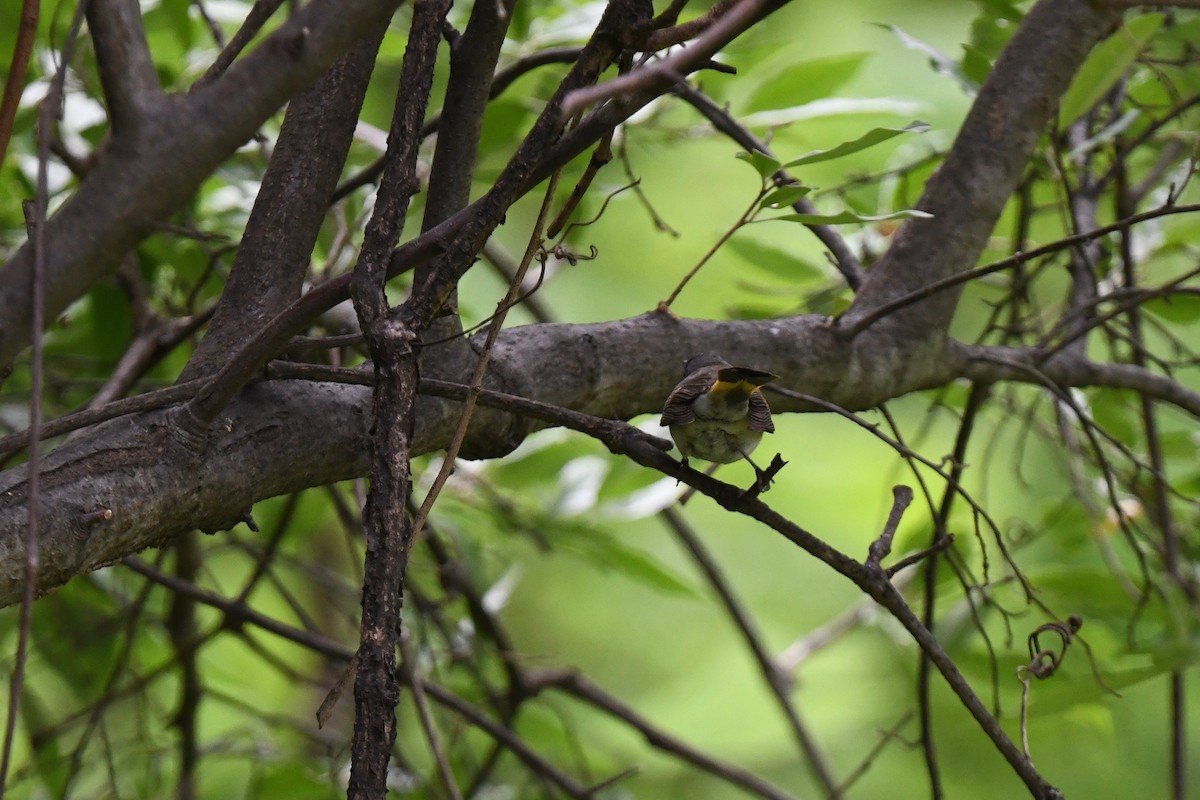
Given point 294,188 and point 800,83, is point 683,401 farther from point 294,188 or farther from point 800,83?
point 800,83

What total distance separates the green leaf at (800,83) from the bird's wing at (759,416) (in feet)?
2.19

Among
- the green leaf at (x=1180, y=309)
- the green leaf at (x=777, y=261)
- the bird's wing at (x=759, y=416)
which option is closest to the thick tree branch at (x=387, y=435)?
the bird's wing at (x=759, y=416)

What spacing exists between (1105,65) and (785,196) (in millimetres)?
522

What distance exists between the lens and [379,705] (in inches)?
21.2

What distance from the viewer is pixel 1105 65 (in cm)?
112

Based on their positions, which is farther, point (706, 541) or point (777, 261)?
point (706, 541)

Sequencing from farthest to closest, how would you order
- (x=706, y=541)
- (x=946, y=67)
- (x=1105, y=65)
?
(x=706, y=541) → (x=946, y=67) → (x=1105, y=65)

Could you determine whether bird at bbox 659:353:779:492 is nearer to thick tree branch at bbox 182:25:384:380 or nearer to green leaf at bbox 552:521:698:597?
thick tree branch at bbox 182:25:384:380

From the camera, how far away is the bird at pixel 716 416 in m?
0.74

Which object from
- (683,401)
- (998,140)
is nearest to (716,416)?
(683,401)

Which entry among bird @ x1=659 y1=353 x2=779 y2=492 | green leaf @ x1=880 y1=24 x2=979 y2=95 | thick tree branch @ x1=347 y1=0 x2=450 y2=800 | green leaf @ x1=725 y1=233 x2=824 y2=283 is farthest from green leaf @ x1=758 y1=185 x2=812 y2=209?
green leaf @ x1=725 y1=233 x2=824 y2=283

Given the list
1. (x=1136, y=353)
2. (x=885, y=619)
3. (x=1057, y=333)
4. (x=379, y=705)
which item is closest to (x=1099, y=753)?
(x=885, y=619)

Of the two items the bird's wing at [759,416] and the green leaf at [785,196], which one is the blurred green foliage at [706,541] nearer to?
the green leaf at [785,196]

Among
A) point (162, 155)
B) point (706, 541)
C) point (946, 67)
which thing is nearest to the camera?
point (162, 155)
